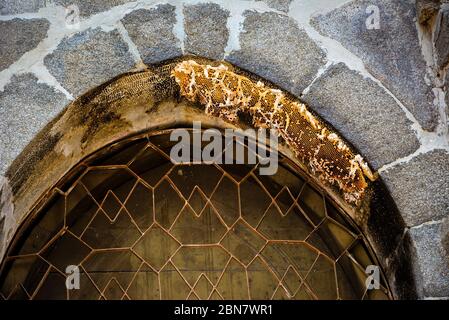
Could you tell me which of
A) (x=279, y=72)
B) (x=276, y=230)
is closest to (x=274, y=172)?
(x=276, y=230)

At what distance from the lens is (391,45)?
9.05 feet

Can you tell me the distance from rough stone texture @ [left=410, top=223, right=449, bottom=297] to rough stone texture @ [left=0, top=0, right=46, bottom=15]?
138cm

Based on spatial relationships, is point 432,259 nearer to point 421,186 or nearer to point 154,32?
point 421,186

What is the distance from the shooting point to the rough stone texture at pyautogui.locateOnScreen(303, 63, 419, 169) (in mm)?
2646

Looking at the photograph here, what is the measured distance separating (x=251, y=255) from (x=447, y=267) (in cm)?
114

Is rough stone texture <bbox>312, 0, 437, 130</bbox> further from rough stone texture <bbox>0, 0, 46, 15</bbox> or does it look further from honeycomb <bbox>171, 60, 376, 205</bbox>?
rough stone texture <bbox>0, 0, 46, 15</bbox>

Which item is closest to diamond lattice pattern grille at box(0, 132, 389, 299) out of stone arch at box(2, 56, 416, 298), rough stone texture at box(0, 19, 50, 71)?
stone arch at box(2, 56, 416, 298)

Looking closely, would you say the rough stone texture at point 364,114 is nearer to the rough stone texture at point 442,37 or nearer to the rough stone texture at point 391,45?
the rough stone texture at point 391,45

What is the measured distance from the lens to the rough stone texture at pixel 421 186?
2578mm

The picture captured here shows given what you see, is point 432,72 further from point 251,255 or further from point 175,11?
point 251,255

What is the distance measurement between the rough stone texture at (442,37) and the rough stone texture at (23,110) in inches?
47.0

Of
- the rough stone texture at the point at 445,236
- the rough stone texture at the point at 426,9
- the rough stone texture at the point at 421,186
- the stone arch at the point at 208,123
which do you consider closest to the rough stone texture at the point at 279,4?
the stone arch at the point at 208,123
